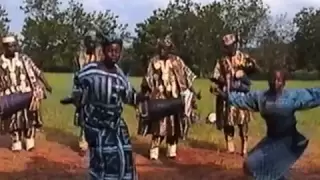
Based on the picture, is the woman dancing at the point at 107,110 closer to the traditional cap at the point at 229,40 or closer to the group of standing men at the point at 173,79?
the group of standing men at the point at 173,79

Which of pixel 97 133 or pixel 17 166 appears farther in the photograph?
Result: pixel 17 166

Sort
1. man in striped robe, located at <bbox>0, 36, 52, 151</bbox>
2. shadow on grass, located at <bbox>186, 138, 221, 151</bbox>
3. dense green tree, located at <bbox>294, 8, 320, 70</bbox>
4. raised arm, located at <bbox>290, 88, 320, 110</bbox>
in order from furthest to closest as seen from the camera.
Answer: dense green tree, located at <bbox>294, 8, 320, 70</bbox> → shadow on grass, located at <bbox>186, 138, 221, 151</bbox> → man in striped robe, located at <bbox>0, 36, 52, 151</bbox> → raised arm, located at <bbox>290, 88, 320, 110</bbox>

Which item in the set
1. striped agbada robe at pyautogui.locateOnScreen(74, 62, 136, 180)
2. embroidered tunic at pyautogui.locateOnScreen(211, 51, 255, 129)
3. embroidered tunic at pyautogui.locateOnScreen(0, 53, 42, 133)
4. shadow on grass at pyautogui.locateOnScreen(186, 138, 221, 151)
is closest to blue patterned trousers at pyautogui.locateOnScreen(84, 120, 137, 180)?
striped agbada robe at pyautogui.locateOnScreen(74, 62, 136, 180)

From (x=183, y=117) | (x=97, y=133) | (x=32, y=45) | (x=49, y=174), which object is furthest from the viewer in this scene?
(x=32, y=45)

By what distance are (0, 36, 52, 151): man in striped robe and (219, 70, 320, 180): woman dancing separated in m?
5.84

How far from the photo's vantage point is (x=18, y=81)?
1388 cm

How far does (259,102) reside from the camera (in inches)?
325

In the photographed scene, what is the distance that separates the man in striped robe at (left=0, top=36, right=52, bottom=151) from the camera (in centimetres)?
1383

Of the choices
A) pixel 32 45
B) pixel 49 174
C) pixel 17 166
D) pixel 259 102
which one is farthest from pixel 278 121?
pixel 32 45

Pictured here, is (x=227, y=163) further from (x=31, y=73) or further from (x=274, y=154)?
(x=274, y=154)

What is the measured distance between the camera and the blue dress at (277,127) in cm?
811

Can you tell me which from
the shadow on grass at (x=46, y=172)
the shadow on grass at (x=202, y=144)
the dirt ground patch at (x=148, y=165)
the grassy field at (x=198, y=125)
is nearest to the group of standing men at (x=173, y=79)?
the dirt ground patch at (x=148, y=165)

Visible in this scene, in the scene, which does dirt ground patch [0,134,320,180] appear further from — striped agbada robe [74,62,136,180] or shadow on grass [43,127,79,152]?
striped agbada robe [74,62,136,180]

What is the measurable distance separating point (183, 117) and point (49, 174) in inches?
90.6
